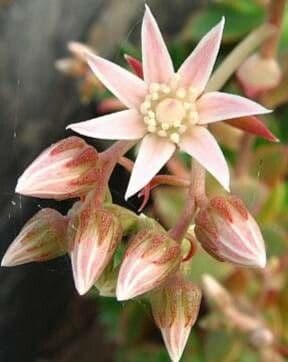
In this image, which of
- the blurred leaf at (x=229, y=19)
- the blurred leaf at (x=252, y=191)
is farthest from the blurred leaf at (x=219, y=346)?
the blurred leaf at (x=229, y=19)

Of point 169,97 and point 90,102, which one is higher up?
point 169,97

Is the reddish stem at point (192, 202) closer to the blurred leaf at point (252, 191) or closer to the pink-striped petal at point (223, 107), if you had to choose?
the pink-striped petal at point (223, 107)

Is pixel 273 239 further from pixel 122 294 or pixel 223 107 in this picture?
pixel 122 294

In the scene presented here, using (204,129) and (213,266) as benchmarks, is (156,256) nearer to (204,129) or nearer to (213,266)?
(204,129)

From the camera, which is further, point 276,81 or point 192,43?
point 192,43

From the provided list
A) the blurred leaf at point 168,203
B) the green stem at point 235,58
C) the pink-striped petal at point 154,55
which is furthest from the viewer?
the blurred leaf at point 168,203

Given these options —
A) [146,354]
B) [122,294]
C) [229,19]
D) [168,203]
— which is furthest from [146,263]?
[229,19]

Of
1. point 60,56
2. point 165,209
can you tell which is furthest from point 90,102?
point 165,209

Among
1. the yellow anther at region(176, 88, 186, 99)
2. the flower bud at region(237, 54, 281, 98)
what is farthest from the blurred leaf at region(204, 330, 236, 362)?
the yellow anther at region(176, 88, 186, 99)
